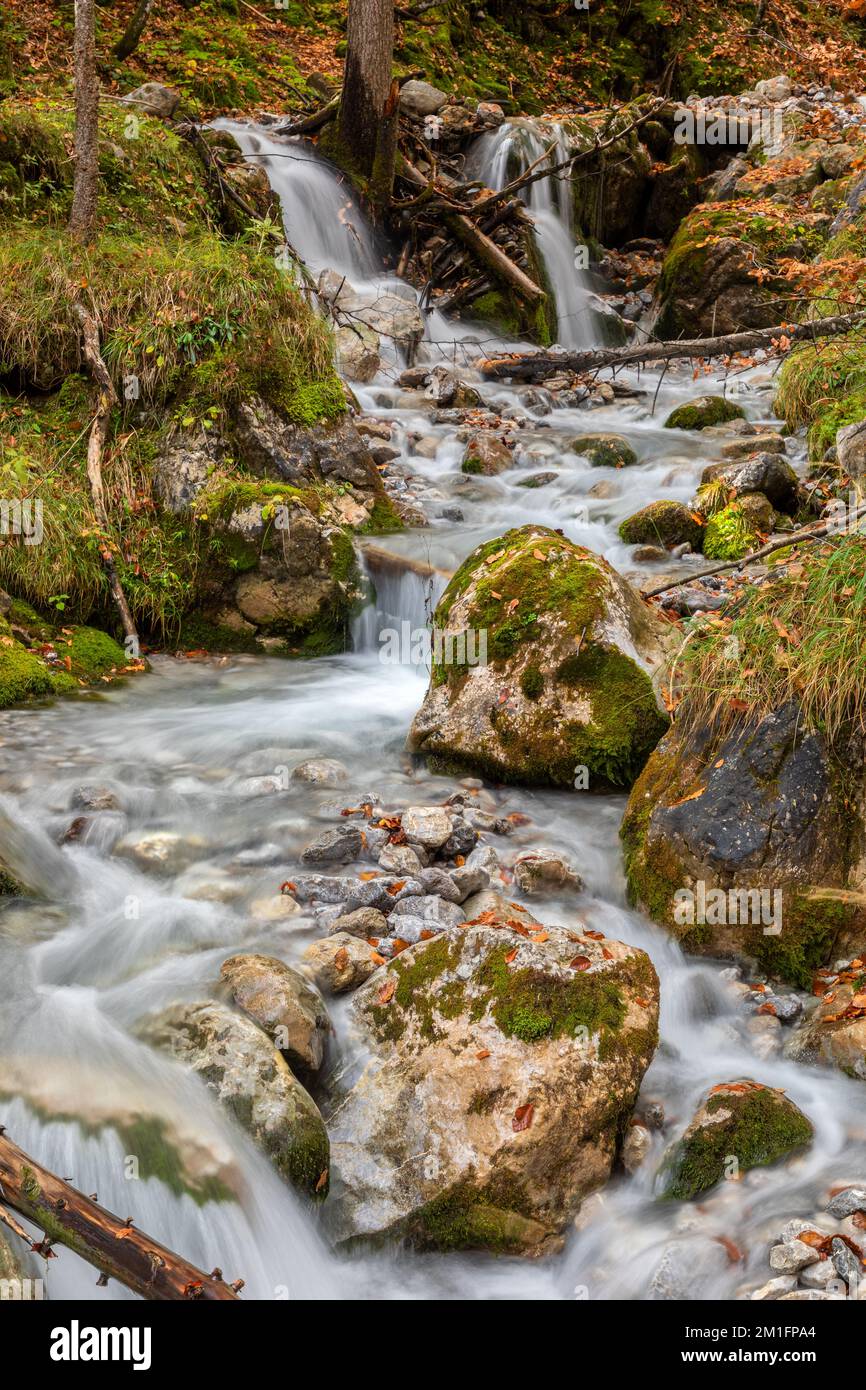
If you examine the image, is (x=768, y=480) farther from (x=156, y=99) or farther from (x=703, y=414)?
(x=156, y=99)

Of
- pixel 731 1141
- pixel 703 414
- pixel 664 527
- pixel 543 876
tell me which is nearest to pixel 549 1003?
pixel 731 1141

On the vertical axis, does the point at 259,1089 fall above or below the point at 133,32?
below

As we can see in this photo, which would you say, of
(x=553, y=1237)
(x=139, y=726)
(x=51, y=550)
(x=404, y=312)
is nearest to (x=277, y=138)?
(x=404, y=312)

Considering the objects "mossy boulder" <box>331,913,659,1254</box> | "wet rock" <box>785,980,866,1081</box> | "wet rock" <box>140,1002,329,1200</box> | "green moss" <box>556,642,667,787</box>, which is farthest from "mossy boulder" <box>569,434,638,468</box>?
"wet rock" <box>140,1002,329,1200</box>

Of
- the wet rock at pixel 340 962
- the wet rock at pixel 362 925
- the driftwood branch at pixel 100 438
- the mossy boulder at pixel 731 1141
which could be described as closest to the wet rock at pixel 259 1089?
the wet rock at pixel 340 962

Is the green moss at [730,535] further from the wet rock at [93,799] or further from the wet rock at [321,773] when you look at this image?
the wet rock at [93,799]

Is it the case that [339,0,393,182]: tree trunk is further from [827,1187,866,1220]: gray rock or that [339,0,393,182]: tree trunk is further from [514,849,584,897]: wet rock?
[827,1187,866,1220]: gray rock

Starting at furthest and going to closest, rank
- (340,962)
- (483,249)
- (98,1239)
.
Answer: (483,249)
(340,962)
(98,1239)

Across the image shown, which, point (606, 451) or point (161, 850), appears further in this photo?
point (606, 451)

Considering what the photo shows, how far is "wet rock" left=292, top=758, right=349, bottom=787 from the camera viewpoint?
588 centimetres

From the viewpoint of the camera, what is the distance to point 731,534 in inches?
321

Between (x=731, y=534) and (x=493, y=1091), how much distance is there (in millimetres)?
5763

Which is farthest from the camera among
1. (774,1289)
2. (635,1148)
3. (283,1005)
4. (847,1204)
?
(283,1005)

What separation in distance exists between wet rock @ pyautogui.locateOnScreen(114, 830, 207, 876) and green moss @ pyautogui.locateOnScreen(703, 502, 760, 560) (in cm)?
488
